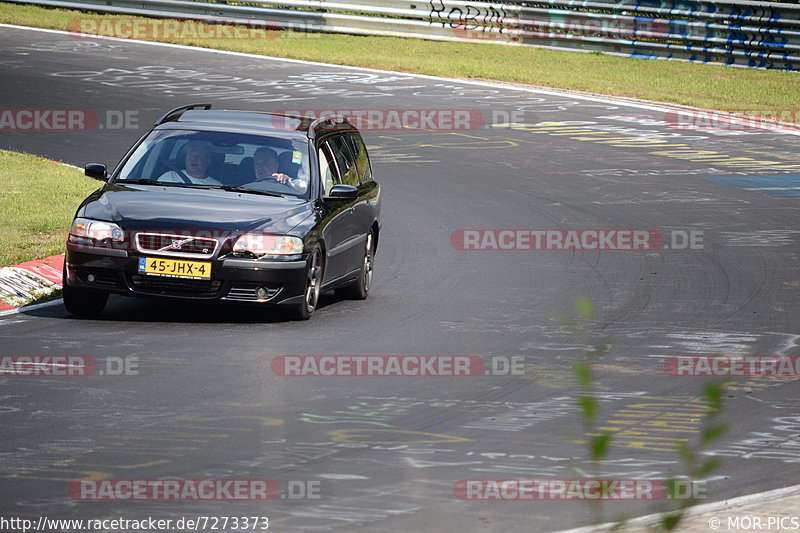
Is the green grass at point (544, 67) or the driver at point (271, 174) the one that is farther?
the green grass at point (544, 67)

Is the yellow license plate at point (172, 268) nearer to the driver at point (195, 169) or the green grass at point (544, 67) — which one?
the driver at point (195, 169)

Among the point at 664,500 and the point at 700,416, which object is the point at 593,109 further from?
the point at 664,500

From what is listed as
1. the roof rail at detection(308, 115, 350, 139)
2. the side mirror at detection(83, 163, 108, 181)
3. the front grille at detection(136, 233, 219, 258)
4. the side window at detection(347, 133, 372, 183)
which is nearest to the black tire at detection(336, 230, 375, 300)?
the side window at detection(347, 133, 372, 183)

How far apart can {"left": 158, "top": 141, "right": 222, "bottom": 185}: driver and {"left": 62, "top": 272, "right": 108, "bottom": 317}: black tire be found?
4.14 feet

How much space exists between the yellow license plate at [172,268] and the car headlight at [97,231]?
29 centimetres

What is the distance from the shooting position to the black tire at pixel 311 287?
36.7ft

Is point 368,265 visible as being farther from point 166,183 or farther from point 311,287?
point 166,183

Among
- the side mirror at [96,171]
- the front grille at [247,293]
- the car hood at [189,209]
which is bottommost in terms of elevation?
the front grille at [247,293]

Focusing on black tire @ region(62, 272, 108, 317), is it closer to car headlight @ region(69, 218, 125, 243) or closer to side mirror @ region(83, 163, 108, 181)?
car headlight @ region(69, 218, 125, 243)

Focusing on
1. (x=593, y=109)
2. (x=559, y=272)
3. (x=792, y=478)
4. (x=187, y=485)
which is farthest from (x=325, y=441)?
(x=593, y=109)

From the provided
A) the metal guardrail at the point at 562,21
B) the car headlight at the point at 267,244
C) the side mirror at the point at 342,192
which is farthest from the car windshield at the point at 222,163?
the metal guardrail at the point at 562,21

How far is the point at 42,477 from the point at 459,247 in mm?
8751

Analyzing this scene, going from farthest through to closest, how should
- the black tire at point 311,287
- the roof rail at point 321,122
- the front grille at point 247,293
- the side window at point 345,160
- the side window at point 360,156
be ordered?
the side window at point 360,156 → the side window at point 345,160 → the roof rail at point 321,122 → the black tire at point 311,287 → the front grille at point 247,293

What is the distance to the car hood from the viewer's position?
35.5ft
